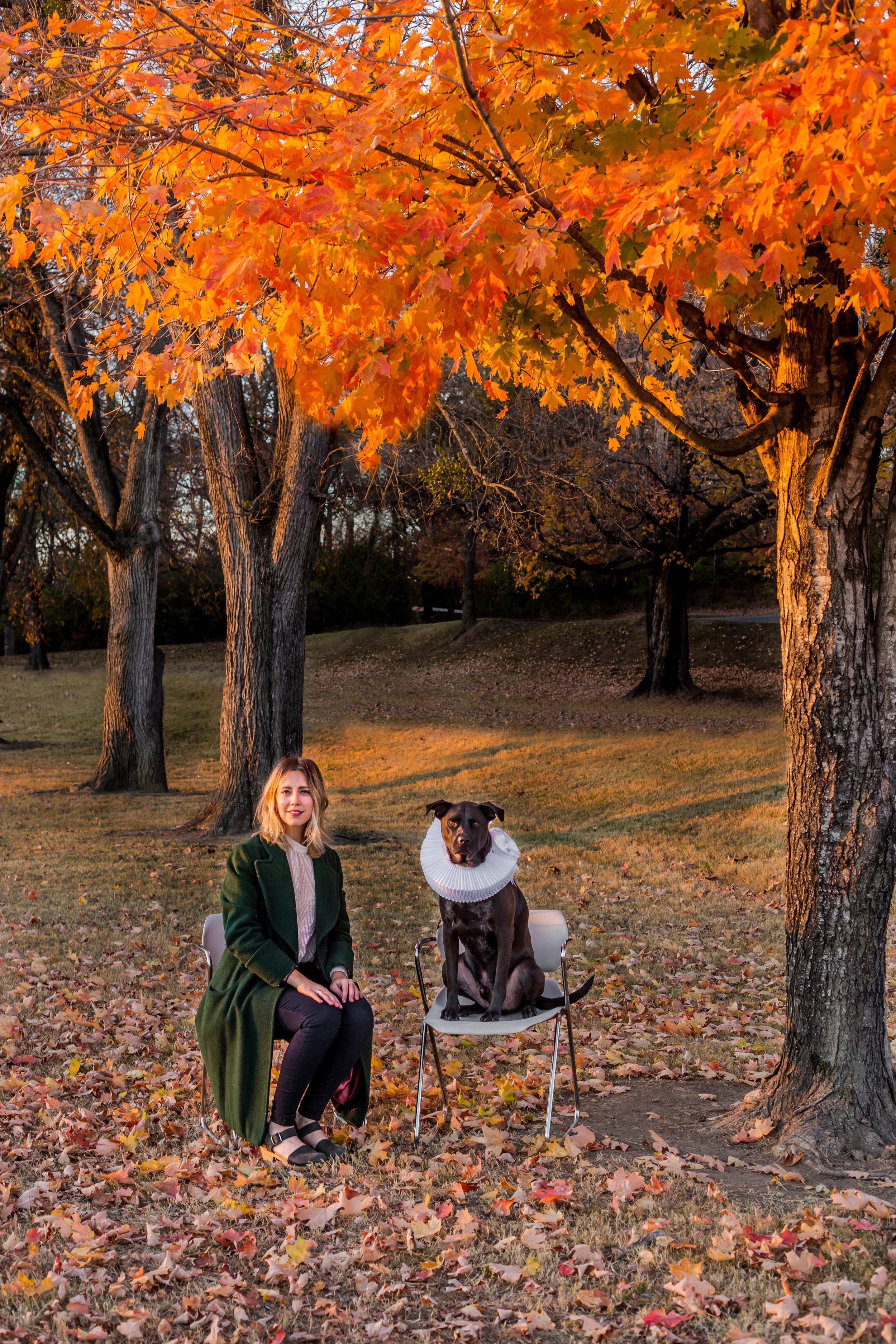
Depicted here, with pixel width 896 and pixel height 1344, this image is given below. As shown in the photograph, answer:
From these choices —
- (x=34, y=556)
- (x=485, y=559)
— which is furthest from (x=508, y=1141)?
(x=485, y=559)

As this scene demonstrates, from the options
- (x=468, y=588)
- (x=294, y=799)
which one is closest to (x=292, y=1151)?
(x=294, y=799)

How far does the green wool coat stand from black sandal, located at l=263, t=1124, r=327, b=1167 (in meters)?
0.07

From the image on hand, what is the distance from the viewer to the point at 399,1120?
440cm

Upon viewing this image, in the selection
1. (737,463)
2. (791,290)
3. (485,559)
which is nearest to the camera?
(791,290)

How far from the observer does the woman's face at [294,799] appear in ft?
14.2

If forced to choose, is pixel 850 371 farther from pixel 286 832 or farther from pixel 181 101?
pixel 286 832

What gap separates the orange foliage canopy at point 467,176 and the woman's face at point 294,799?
4.79ft

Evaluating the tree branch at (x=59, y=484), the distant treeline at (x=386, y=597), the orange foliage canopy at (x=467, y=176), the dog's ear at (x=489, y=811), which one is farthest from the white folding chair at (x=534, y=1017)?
the distant treeline at (x=386, y=597)

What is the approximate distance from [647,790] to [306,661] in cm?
1737

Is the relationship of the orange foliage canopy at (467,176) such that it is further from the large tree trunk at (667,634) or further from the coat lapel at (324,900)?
the large tree trunk at (667,634)

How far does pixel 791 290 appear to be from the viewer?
412 cm

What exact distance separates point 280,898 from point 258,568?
6.57 m

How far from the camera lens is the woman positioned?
13.2 feet

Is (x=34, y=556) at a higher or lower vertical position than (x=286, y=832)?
higher
